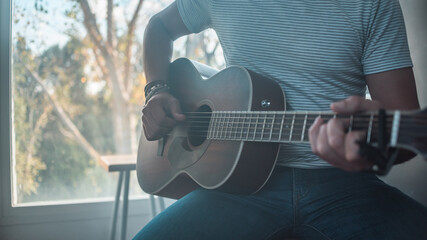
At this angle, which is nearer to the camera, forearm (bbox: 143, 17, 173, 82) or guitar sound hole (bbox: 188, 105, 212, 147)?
guitar sound hole (bbox: 188, 105, 212, 147)

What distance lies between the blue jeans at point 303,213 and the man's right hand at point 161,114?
1.01 feet

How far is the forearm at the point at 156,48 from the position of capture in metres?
1.38

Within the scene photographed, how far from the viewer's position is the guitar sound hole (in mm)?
1075

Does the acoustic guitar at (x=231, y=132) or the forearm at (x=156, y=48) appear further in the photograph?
the forearm at (x=156, y=48)

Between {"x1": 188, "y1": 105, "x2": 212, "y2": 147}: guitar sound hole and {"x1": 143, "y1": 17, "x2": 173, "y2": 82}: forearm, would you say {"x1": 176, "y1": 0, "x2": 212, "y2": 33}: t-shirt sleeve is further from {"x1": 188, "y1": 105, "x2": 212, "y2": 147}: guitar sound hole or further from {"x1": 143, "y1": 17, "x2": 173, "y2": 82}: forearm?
{"x1": 188, "y1": 105, "x2": 212, "y2": 147}: guitar sound hole

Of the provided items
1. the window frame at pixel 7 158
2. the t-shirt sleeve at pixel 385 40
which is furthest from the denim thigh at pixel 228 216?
the window frame at pixel 7 158

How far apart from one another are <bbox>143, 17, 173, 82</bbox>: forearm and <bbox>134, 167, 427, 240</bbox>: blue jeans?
0.60m

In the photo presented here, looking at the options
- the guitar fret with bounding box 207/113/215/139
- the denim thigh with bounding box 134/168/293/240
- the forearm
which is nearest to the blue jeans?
the denim thigh with bounding box 134/168/293/240

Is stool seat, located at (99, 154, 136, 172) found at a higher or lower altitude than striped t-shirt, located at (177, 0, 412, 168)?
lower

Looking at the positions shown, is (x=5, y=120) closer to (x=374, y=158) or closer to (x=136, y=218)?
(x=136, y=218)

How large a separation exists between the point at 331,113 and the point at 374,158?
0.12 m

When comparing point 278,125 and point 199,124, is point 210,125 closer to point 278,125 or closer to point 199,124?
point 199,124

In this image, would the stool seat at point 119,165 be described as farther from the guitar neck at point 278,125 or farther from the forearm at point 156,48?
the guitar neck at point 278,125

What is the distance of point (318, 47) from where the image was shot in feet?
3.47
